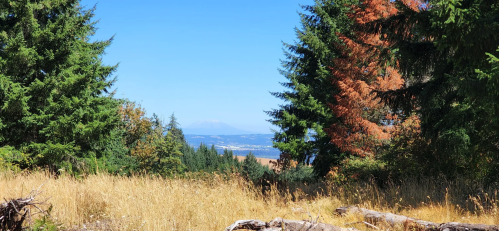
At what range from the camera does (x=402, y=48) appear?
9258 millimetres

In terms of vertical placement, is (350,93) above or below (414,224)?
above

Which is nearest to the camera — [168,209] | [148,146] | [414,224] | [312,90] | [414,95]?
[414,224]

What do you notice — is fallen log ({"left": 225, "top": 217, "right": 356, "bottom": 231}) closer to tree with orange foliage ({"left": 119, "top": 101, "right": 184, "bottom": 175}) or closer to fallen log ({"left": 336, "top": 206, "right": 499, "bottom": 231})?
fallen log ({"left": 336, "top": 206, "right": 499, "bottom": 231})

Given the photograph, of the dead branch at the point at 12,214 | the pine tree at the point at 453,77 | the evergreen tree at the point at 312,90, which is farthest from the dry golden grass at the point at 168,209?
the evergreen tree at the point at 312,90

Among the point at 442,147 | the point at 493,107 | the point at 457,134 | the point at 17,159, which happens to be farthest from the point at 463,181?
the point at 17,159

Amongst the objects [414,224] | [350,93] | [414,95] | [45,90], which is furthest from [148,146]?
[414,224]

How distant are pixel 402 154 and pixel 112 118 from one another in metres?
12.7

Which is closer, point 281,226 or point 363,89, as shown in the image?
point 281,226

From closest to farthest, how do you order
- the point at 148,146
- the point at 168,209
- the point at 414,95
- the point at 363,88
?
the point at 168,209, the point at 414,95, the point at 363,88, the point at 148,146

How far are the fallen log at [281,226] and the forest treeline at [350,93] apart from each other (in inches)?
160

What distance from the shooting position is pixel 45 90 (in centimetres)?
1473

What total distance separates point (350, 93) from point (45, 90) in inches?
530

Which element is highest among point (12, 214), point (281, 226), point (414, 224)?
point (12, 214)

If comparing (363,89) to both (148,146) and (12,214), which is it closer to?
(12,214)
